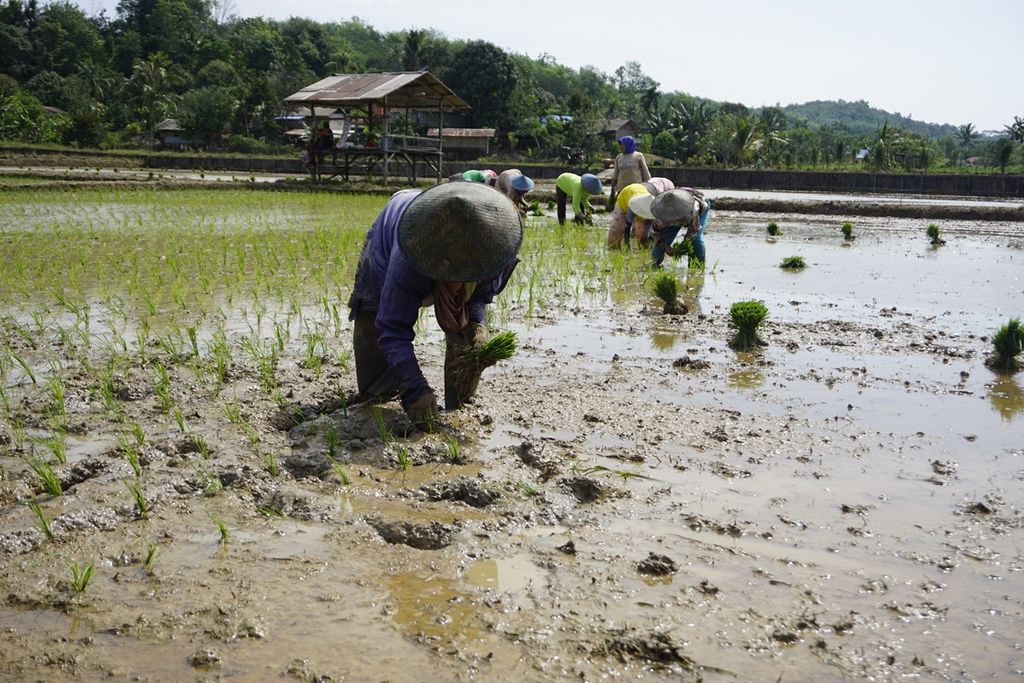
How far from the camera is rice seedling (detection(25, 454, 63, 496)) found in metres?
2.59

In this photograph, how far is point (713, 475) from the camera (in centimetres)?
297

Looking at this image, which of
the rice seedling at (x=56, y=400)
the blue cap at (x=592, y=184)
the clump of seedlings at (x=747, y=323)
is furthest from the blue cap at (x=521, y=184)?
the rice seedling at (x=56, y=400)

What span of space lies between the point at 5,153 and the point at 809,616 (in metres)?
29.2

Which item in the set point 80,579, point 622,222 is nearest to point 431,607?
point 80,579

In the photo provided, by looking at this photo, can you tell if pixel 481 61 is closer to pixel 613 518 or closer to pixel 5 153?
pixel 5 153

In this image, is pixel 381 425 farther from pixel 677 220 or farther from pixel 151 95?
pixel 151 95

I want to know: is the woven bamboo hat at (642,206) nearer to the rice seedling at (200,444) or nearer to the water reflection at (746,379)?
the water reflection at (746,379)

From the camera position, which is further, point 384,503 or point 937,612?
point 384,503

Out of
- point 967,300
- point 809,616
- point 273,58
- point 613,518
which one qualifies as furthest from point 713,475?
point 273,58

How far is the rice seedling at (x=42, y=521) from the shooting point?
2.31m

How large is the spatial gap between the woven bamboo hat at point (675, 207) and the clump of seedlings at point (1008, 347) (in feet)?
10.5

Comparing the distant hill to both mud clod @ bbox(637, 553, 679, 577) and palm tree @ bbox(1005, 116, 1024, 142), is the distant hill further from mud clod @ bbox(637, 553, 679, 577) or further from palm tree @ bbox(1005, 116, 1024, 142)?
mud clod @ bbox(637, 553, 679, 577)

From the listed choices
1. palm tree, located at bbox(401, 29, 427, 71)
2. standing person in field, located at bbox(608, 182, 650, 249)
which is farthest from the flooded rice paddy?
palm tree, located at bbox(401, 29, 427, 71)

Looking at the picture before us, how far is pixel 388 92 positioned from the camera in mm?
18516
